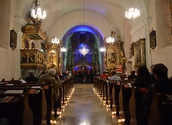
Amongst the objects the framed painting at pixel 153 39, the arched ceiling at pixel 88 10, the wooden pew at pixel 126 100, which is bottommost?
the wooden pew at pixel 126 100

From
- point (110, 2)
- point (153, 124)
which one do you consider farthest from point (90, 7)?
point (153, 124)

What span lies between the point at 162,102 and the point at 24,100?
67.5 inches

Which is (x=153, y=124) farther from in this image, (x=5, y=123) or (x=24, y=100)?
(x=5, y=123)

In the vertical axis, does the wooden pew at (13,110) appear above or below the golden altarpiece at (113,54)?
below

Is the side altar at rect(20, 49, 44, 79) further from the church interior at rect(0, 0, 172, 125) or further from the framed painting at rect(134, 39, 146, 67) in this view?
the framed painting at rect(134, 39, 146, 67)

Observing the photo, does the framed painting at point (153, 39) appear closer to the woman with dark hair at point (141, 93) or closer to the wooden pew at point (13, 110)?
the woman with dark hair at point (141, 93)

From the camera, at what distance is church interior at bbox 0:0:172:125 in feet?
29.8

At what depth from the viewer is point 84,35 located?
2303 cm

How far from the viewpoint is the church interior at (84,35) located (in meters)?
9.08

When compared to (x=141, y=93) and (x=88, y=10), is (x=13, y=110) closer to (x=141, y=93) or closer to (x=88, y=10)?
(x=141, y=93)

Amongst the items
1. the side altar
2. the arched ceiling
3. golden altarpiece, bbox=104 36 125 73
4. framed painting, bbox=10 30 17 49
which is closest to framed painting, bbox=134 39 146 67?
the arched ceiling

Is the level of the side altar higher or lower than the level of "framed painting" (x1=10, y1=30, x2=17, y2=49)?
lower

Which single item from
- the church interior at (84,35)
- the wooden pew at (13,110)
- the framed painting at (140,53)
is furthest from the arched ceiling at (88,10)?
the wooden pew at (13,110)

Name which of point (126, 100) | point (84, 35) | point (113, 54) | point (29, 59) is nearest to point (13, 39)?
point (29, 59)
